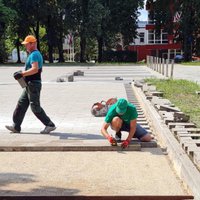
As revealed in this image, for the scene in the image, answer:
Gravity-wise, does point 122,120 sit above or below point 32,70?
below

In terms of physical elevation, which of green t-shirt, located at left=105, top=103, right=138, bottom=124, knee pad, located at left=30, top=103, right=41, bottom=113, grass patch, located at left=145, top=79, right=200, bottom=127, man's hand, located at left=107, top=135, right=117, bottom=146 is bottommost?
grass patch, located at left=145, top=79, right=200, bottom=127

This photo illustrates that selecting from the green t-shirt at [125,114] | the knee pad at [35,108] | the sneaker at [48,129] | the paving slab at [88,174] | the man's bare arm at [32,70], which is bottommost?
the sneaker at [48,129]

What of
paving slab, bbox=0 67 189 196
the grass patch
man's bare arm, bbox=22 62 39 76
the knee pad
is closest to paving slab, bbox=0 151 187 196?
paving slab, bbox=0 67 189 196

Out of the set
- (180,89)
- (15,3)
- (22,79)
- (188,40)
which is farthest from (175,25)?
(22,79)

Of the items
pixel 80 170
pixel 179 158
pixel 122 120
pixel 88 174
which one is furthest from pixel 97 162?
pixel 179 158

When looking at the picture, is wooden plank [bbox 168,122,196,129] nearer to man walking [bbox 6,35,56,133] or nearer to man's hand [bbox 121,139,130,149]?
man's hand [bbox 121,139,130,149]

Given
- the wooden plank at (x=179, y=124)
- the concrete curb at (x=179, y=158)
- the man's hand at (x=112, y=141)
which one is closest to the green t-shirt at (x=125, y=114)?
the man's hand at (x=112, y=141)

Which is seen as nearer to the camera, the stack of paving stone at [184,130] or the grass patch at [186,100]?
the stack of paving stone at [184,130]

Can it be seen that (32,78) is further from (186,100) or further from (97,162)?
(186,100)

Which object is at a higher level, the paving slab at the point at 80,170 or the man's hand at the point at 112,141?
the man's hand at the point at 112,141

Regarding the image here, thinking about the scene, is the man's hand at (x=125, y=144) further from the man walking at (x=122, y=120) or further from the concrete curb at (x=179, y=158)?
the concrete curb at (x=179, y=158)

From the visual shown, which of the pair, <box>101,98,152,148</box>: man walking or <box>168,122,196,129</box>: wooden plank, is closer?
<box>101,98,152,148</box>: man walking

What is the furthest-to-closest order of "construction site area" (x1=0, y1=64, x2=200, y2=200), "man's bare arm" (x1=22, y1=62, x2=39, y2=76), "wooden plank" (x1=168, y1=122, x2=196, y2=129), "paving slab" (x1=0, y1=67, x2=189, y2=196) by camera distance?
"wooden plank" (x1=168, y1=122, x2=196, y2=129)
"man's bare arm" (x1=22, y1=62, x2=39, y2=76)
"paving slab" (x1=0, y1=67, x2=189, y2=196)
"construction site area" (x1=0, y1=64, x2=200, y2=200)

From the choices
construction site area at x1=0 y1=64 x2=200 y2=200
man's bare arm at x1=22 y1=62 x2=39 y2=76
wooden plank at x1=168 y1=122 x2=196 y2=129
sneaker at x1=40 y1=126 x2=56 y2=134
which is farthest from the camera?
sneaker at x1=40 y1=126 x2=56 y2=134
